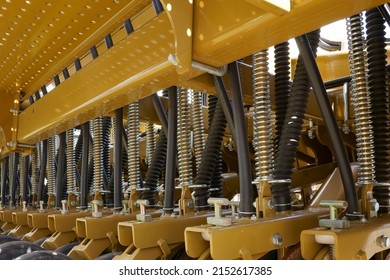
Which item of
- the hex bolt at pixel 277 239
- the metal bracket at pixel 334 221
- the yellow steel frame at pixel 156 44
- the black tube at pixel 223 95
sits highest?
the yellow steel frame at pixel 156 44

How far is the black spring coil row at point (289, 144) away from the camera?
1132 mm

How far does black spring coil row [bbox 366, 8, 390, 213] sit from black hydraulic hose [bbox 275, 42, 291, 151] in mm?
224

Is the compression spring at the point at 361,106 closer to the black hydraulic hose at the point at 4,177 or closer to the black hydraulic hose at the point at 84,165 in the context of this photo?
the black hydraulic hose at the point at 84,165

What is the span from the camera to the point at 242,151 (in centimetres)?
111

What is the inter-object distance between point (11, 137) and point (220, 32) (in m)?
1.59

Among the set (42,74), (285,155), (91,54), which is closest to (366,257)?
(285,155)

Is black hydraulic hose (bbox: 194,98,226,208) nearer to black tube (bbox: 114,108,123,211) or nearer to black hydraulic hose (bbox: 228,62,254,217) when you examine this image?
black hydraulic hose (bbox: 228,62,254,217)

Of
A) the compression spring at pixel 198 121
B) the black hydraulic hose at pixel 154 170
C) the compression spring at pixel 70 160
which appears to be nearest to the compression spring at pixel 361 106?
the compression spring at pixel 198 121

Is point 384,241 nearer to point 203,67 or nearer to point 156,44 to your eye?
point 203,67

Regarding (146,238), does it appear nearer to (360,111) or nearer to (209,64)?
(209,64)

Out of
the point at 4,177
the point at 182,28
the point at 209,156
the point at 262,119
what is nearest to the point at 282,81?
the point at 262,119

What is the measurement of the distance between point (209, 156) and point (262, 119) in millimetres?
269

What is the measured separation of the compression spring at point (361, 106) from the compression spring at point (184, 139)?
1.70 ft

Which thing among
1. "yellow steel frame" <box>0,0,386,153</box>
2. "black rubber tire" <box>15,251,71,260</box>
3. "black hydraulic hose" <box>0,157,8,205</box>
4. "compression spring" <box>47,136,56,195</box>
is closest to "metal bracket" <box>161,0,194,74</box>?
"yellow steel frame" <box>0,0,386,153</box>
